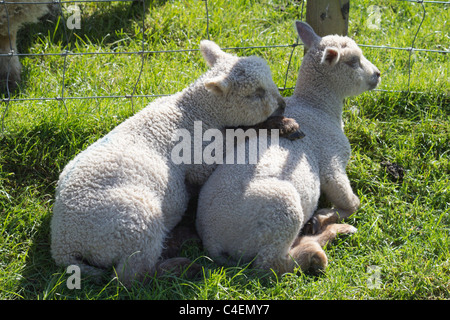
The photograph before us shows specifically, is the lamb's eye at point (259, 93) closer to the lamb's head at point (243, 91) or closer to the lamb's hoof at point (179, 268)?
the lamb's head at point (243, 91)

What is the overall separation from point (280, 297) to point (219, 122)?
141 cm

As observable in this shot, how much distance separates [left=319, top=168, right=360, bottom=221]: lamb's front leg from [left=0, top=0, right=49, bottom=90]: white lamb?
3023 millimetres

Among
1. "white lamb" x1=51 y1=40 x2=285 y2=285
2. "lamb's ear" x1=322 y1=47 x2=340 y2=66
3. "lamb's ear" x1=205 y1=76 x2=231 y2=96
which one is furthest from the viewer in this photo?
"lamb's ear" x1=322 y1=47 x2=340 y2=66

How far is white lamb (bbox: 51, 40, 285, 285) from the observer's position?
143 inches

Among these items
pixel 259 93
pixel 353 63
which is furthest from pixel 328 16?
pixel 259 93

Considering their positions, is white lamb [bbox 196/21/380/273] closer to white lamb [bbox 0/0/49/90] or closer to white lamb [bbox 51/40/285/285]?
white lamb [bbox 51/40/285/285]

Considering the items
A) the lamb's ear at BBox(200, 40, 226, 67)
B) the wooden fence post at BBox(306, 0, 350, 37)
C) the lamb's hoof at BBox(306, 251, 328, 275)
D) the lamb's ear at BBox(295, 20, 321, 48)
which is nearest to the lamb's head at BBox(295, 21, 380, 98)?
the lamb's ear at BBox(295, 20, 321, 48)

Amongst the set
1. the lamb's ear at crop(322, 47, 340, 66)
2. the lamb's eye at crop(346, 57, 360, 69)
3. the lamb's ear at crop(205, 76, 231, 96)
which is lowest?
the lamb's ear at crop(205, 76, 231, 96)

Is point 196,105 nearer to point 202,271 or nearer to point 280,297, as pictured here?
point 202,271

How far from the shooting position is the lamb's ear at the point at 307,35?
15.4 feet

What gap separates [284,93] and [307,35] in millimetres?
776

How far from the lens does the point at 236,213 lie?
3.87m

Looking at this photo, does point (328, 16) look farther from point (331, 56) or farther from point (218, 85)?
point (218, 85)

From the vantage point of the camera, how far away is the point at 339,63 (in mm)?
4605
